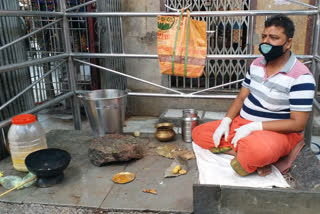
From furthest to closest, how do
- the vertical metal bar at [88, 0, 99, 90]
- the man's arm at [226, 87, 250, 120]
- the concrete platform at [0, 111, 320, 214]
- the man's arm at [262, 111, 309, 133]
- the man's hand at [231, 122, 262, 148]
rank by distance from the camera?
the vertical metal bar at [88, 0, 99, 90] < the man's arm at [226, 87, 250, 120] < the man's hand at [231, 122, 262, 148] < the man's arm at [262, 111, 309, 133] < the concrete platform at [0, 111, 320, 214]

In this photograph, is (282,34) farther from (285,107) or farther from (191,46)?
(191,46)

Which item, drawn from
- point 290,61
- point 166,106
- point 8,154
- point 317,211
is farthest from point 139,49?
point 317,211

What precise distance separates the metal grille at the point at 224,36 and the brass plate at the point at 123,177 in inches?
117

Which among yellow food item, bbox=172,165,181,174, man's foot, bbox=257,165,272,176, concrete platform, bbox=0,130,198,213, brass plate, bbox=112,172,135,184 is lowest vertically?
concrete platform, bbox=0,130,198,213

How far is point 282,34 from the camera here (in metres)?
2.17

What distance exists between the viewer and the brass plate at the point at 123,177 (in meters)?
2.33

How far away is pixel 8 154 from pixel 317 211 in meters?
2.71

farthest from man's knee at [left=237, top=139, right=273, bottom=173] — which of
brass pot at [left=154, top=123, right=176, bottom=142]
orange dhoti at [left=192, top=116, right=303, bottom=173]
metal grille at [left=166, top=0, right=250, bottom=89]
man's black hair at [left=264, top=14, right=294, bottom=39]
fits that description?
metal grille at [left=166, top=0, right=250, bottom=89]

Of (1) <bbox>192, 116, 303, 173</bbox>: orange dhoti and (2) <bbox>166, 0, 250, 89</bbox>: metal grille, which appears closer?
(1) <bbox>192, 116, 303, 173</bbox>: orange dhoti

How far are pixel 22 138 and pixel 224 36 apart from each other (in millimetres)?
3560

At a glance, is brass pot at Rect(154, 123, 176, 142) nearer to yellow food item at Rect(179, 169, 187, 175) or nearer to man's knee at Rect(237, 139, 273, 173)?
yellow food item at Rect(179, 169, 187, 175)

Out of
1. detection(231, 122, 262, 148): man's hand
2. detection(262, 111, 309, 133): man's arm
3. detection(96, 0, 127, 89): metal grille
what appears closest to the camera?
detection(262, 111, 309, 133): man's arm

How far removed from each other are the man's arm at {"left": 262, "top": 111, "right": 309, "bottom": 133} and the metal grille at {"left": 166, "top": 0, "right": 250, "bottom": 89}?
2.73m

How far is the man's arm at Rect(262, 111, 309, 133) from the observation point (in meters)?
2.15
